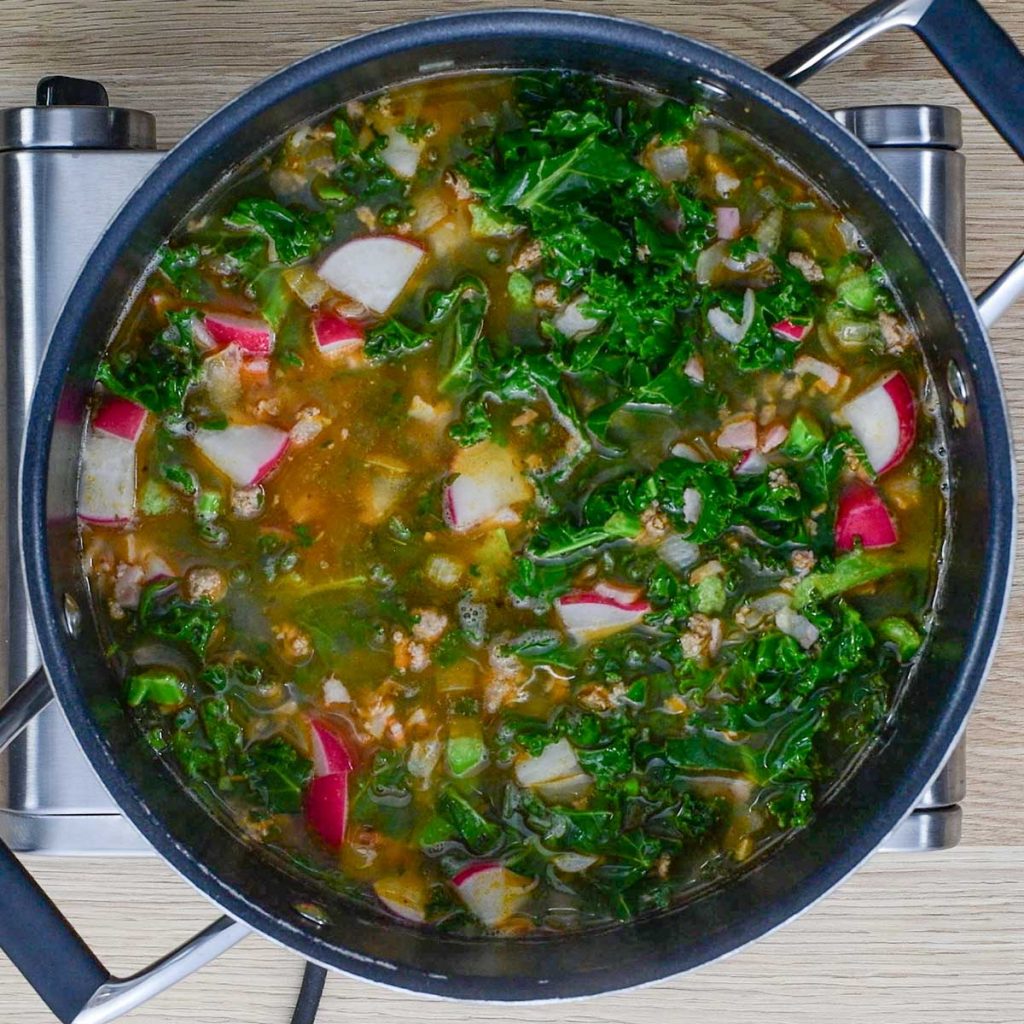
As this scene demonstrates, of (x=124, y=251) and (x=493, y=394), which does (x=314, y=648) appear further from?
(x=124, y=251)

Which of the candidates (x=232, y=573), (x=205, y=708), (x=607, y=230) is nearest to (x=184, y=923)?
(x=205, y=708)

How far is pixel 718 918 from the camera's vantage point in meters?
2.13

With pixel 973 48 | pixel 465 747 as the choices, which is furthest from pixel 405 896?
pixel 973 48

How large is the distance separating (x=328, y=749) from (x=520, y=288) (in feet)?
2.91

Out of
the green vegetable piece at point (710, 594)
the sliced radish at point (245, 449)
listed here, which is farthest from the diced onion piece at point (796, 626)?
the sliced radish at point (245, 449)

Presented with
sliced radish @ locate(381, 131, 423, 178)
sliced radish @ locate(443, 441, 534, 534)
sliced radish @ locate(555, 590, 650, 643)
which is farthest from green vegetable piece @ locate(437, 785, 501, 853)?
sliced radish @ locate(381, 131, 423, 178)

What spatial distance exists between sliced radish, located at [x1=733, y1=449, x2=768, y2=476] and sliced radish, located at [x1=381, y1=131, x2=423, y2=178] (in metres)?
0.76

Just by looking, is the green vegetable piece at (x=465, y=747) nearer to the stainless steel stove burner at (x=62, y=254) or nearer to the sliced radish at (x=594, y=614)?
the sliced radish at (x=594, y=614)

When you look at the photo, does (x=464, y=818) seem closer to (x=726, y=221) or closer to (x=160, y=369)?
(x=160, y=369)

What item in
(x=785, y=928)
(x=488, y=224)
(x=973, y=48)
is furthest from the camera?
(x=785, y=928)

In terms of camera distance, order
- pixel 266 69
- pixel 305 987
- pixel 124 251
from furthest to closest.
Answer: pixel 305 987
pixel 266 69
pixel 124 251

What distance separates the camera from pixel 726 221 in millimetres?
2055

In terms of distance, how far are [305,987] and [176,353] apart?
54.7 inches

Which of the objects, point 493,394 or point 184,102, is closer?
point 493,394
